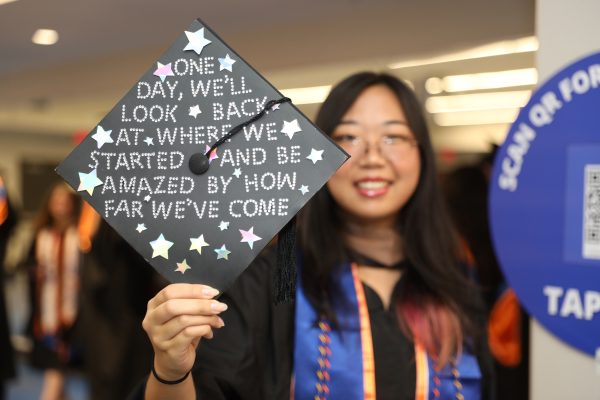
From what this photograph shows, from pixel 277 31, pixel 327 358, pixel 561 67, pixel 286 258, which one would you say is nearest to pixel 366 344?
Result: pixel 327 358

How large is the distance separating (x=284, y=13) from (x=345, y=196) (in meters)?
1.72

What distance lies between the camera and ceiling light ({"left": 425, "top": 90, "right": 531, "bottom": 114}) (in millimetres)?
6305

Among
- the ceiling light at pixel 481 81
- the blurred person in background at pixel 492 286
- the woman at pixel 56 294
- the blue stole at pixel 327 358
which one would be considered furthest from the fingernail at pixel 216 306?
the ceiling light at pixel 481 81

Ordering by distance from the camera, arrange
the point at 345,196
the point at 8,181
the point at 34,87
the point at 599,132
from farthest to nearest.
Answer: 1. the point at 8,181
2. the point at 34,87
3. the point at 345,196
4. the point at 599,132

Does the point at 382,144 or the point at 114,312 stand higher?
the point at 382,144

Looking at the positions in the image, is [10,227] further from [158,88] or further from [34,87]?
[158,88]

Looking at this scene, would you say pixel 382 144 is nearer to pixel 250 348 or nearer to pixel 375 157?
pixel 375 157

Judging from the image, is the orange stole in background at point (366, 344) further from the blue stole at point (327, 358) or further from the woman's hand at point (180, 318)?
the woman's hand at point (180, 318)

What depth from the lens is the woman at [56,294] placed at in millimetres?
4414

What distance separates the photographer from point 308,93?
6.37 meters

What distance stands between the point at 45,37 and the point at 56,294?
1.96 meters

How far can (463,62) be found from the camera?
4.02m

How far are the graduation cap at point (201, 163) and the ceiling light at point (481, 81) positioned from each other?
415cm

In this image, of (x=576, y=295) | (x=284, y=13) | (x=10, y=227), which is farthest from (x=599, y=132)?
(x=10, y=227)
